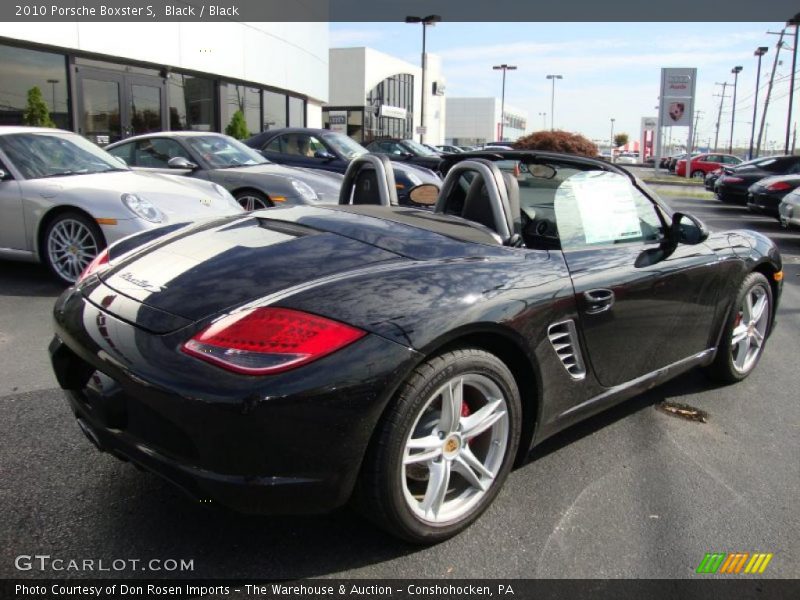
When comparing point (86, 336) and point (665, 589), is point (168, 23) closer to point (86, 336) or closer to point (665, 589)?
point (86, 336)

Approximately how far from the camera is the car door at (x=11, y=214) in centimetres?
616

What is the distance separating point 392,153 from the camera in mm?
18578

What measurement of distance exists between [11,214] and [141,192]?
116 centimetres

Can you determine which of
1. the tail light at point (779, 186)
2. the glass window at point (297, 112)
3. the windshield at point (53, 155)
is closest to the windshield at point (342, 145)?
the windshield at point (53, 155)

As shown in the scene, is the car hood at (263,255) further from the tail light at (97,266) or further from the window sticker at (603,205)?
the window sticker at (603,205)

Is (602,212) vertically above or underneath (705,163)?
underneath

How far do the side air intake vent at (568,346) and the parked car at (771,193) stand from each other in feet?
42.5

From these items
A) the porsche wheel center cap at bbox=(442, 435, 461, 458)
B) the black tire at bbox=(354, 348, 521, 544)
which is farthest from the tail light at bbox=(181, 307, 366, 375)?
the porsche wheel center cap at bbox=(442, 435, 461, 458)

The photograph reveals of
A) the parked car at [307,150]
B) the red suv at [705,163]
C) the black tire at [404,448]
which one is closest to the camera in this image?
the black tire at [404,448]

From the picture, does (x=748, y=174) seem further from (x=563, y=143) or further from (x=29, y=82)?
(x=29, y=82)

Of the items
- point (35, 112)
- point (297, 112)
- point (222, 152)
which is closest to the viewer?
point (222, 152)

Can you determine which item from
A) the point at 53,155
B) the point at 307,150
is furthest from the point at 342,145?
the point at 53,155

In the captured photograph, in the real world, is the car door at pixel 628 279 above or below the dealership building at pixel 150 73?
below

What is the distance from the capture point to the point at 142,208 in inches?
240
